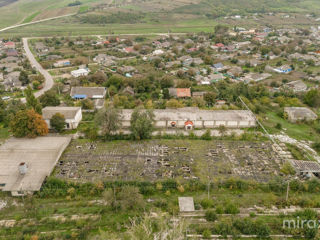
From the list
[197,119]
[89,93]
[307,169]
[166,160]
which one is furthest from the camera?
[89,93]

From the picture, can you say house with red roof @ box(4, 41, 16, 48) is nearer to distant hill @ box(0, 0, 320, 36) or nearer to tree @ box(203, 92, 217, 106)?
distant hill @ box(0, 0, 320, 36)

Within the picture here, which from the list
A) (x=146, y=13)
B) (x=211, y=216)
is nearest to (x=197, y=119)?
(x=211, y=216)

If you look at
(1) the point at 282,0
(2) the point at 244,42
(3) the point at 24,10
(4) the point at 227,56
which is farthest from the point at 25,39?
(1) the point at 282,0

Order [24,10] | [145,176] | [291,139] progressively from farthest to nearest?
[24,10], [291,139], [145,176]

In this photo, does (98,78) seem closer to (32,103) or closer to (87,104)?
(87,104)

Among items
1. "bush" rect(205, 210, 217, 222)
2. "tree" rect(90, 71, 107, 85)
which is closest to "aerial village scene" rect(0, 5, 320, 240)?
"bush" rect(205, 210, 217, 222)

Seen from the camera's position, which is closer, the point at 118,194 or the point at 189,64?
the point at 118,194

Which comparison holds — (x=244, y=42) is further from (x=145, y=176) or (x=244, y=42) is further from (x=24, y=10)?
(x=24, y=10)
